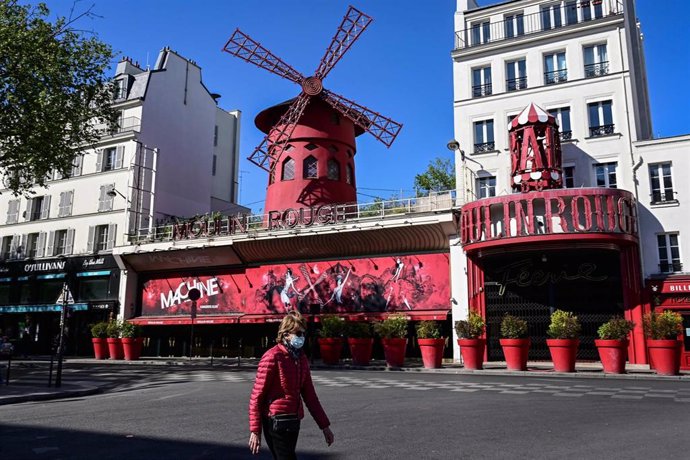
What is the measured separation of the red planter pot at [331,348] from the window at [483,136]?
849 cm

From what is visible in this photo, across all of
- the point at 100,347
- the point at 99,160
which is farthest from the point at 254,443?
the point at 99,160

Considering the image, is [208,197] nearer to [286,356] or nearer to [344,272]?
[344,272]

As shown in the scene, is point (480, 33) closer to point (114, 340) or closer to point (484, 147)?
point (484, 147)

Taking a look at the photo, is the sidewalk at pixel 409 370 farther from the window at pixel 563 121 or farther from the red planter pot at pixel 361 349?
the window at pixel 563 121

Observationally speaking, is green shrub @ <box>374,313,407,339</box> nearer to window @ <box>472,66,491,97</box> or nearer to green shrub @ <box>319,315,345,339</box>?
green shrub @ <box>319,315,345,339</box>

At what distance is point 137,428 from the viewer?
655 centimetres

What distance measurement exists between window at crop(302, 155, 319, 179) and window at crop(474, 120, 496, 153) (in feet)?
23.2

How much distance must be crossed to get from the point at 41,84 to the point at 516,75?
15699 mm

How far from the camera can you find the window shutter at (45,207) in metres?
28.4

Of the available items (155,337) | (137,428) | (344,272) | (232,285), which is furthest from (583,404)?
(155,337)

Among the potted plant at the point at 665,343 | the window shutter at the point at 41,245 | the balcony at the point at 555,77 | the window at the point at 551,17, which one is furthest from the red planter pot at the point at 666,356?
the window shutter at the point at 41,245

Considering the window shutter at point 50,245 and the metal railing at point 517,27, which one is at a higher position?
the metal railing at point 517,27

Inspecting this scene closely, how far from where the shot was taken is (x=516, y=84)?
2048 cm

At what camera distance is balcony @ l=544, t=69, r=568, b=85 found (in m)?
19.8
